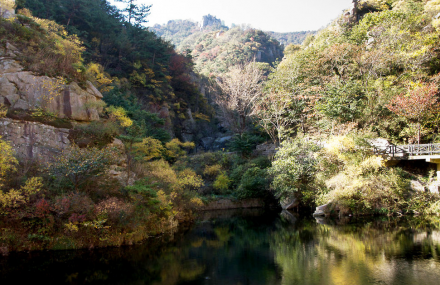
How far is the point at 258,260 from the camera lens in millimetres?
11195

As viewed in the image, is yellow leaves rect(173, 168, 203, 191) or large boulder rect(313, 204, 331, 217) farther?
large boulder rect(313, 204, 331, 217)

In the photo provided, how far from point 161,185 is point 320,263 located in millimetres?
10544

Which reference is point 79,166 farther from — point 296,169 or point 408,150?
point 408,150

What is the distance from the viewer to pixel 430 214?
1930cm

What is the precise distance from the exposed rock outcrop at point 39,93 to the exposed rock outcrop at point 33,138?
50.7 inches

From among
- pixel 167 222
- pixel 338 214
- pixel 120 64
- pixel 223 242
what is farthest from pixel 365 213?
pixel 120 64

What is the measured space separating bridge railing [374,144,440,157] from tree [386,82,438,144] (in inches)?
33.7

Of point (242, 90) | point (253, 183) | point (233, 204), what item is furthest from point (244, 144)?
point (242, 90)

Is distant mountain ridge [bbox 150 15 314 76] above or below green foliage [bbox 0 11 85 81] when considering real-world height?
above

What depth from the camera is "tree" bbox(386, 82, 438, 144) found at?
21141 millimetres

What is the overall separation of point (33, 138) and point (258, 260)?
13.0m

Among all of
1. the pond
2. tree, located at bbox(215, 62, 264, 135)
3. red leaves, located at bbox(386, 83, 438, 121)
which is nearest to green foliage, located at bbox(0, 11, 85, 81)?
the pond

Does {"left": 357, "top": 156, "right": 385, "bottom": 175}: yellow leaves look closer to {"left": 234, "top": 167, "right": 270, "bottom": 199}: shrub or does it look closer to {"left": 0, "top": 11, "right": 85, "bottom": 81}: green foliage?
{"left": 234, "top": 167, "right": 270, "bottom": 199}: shrub

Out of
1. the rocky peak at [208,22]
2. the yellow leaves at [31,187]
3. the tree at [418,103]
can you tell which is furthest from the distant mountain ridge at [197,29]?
the yellow leaves at [31,187]
